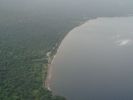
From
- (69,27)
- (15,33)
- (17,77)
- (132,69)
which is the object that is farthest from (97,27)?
(17,77)

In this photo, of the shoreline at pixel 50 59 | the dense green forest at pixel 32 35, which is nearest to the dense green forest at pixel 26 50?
the dense green forest at pixel 32 35

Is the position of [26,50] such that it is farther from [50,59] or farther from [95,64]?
[95,64]

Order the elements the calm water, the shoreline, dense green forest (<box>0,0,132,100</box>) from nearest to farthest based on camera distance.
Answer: the calm water < dense green forest (<box>0,0,132,100</box>) < the shoreline

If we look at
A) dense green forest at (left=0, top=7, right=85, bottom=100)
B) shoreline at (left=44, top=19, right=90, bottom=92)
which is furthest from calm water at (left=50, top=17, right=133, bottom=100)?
dense green forest at (left=0, top=7, right=85, bottom=100)

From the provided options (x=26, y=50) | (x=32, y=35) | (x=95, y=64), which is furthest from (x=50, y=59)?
(x=32, y=35)

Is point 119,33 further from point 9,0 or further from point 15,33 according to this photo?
point 9,0

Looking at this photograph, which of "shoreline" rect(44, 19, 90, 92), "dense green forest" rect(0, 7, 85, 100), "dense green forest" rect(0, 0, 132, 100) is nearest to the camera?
"dense green forest" rect(0, 7, 85, 100)

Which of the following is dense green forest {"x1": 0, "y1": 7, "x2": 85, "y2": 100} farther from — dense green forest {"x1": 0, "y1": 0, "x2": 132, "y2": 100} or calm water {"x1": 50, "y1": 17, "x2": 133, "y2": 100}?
calm water {"x1": 50, "y1": 17, "x2": 133, "y2": 100}
